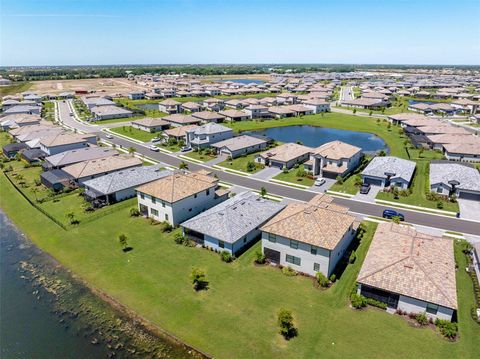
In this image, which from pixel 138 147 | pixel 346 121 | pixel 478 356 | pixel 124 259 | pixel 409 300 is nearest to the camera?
pixel 478 356

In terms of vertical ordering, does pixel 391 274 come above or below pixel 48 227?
above

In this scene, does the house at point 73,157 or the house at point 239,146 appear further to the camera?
the house at point 239,146

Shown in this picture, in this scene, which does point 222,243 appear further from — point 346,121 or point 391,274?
point 346,121

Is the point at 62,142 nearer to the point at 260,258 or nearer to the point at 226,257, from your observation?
the point at 226,257

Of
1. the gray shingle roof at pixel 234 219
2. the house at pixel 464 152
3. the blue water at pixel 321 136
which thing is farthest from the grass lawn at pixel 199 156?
the house at pixel 464 152

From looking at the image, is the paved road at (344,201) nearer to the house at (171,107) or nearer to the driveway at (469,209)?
the driveway at (469,209)

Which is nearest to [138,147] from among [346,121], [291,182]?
[291,182]

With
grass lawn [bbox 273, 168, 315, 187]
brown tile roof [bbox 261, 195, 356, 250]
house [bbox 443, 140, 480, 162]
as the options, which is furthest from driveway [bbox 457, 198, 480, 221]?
house [bbox 443, 140, 480, 162]
